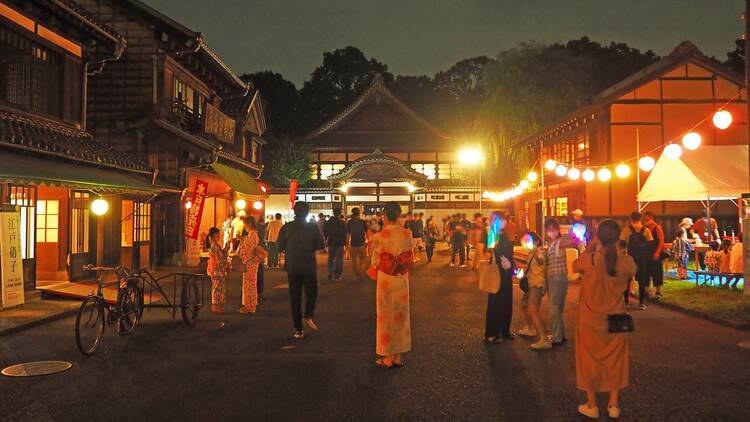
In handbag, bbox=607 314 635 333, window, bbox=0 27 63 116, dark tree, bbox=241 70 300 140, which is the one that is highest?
dark tree, bbox=241 70 300 140

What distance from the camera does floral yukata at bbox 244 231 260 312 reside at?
1023 cm

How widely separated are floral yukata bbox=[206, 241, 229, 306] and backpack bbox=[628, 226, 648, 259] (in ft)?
24.9

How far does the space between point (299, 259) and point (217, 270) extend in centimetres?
265

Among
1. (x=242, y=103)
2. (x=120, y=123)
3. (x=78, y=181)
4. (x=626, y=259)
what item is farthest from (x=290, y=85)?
(x=626, y=259)

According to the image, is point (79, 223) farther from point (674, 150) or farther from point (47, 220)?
A: point (674, 150)

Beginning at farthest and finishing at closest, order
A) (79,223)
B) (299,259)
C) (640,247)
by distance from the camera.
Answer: (79,223) < (640,247) < (299,259)

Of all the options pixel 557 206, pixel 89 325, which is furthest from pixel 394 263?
pixel 557 206

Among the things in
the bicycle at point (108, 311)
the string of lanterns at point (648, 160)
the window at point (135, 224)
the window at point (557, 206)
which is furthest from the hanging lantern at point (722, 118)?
the window at point (557, 206)

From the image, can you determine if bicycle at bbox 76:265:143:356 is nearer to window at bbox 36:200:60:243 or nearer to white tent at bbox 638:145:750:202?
window at bbox 36:200:60:243

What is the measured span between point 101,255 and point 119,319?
806cm

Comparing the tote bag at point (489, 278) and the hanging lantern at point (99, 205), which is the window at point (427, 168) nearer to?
the hanging lantern at point (99, 205)

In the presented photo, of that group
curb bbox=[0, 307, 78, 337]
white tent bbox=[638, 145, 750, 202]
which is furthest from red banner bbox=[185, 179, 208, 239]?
white tent bbox=[638, 145, 750, 202]

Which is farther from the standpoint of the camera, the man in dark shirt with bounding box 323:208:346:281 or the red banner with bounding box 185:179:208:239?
the red banner with bounding box 185:179:208:239

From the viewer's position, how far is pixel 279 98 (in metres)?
55.1
